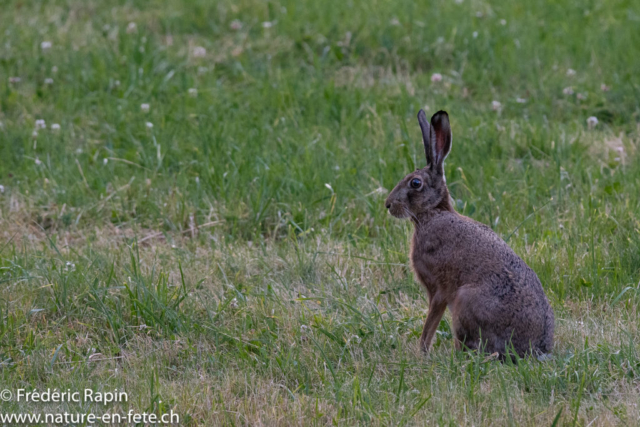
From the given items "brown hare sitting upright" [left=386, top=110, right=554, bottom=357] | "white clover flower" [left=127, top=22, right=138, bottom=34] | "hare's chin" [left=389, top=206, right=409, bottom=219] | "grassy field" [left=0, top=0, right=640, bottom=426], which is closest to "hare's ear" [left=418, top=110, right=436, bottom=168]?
"brown hare sitting upright" [left=386, top=110, right=554, bottom=357]

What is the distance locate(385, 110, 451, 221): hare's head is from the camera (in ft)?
14.7

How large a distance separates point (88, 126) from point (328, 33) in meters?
2.92

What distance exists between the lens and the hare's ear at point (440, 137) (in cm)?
438

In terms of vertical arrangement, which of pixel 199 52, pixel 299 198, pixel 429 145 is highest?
pixel 429 145

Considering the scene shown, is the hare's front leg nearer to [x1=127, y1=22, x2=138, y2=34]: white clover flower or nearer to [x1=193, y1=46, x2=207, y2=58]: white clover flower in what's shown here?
[x1=193, y1=46, x2=207, y2=58]: white clover flower

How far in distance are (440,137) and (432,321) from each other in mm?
988

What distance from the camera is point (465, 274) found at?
4.13m

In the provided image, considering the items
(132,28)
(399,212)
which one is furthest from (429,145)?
(132,28)

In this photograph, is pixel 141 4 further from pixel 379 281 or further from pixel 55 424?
pixel 55 424

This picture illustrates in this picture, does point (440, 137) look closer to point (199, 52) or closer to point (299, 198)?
point (299, 198)

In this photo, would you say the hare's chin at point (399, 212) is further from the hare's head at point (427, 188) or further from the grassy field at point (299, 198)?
the grassy field at point (299, 198)

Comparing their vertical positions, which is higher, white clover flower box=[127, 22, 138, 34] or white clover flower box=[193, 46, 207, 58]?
white clover flower box=[127, 22, 138, 34]

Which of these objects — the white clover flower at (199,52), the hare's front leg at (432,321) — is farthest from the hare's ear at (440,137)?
the white clover flower at (199,52)

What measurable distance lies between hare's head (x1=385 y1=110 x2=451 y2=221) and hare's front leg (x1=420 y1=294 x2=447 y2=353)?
21.3 inches
